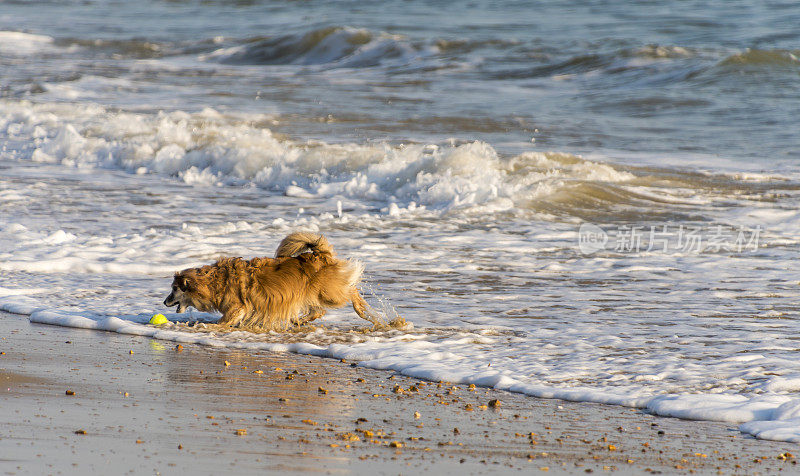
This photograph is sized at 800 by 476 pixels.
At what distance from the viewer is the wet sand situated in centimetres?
383

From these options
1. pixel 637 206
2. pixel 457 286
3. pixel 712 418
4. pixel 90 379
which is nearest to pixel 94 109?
pixel 637 206

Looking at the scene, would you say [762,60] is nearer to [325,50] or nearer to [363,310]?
[325,50]

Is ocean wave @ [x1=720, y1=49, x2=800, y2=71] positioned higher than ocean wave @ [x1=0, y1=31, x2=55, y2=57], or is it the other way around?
ocean wave @ [x1=720, y1=49, x2=800, y2=71]

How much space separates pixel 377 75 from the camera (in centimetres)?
2505

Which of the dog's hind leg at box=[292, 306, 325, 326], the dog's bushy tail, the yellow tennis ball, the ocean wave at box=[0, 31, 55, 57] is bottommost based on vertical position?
the yellow tennis ball

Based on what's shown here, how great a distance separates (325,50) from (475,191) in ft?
60.7

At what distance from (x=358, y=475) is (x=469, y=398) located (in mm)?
1501

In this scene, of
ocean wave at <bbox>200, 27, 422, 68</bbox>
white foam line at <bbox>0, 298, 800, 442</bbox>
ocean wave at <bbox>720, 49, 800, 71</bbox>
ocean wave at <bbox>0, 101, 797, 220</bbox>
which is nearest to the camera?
white foam line at <bbox>0, 298, 800, 442</bbox>

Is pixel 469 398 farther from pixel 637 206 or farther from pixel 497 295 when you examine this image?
pixel 637 206

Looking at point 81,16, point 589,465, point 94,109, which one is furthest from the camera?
point 81,16

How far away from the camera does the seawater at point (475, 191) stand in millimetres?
6219

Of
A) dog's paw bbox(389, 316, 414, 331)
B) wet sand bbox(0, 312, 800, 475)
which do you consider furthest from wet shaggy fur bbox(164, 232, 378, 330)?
wet sand bbox(0, 312, 800, 475)

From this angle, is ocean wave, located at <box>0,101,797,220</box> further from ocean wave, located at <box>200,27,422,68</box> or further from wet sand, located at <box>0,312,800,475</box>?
ocean wave, located at <box>200,27,422,68</box>

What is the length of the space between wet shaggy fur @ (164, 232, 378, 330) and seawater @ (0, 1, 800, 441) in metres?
0.19
